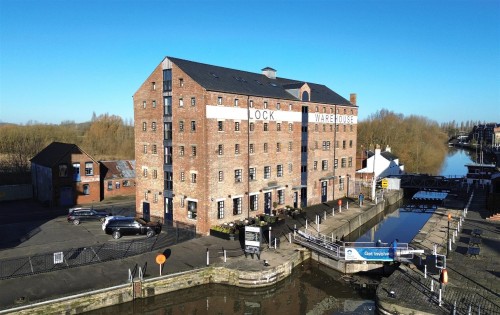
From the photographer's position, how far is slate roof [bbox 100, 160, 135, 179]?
45.8 meters

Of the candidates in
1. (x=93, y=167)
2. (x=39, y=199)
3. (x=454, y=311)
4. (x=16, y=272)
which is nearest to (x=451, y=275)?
(x=454, y=311)

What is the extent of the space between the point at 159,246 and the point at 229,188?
757cm

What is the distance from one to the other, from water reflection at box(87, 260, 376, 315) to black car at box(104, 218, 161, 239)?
26.9ft

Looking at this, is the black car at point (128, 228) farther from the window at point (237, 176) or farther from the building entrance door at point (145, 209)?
the window at point (237, 176)

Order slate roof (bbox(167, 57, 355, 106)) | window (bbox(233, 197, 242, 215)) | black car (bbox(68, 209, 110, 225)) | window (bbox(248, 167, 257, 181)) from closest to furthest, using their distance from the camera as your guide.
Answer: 1. slate roof (bbox(167, 57, 355, 106))
2. window (bbox(233, 197, 242, 215))
3. black car (bbox(68, 209, 110, 225))
4. window (bbox(248, 167, 257, 181))

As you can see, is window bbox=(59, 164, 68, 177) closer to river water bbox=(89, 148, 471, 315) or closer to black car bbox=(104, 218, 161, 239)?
black car bbox=(104, 218, 161, 239)

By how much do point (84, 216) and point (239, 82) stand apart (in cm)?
1766

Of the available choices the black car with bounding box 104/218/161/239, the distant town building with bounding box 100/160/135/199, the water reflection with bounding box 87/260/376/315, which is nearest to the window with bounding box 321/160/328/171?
the water reflection with bounding box 87/260/376/315

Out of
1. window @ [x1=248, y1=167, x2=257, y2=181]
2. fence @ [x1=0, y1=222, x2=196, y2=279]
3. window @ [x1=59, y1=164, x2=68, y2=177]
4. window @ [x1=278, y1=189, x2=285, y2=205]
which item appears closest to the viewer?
fence @ [x1=0, y1=222, x2=196, y2=279]

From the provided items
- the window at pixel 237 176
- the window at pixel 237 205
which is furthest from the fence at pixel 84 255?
the window at pixel 237 176

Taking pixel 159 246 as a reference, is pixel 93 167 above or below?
above

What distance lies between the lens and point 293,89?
39.5 metres

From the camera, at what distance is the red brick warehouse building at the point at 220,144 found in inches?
1163

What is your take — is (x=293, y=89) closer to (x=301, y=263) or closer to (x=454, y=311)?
(x=301, y=263)
